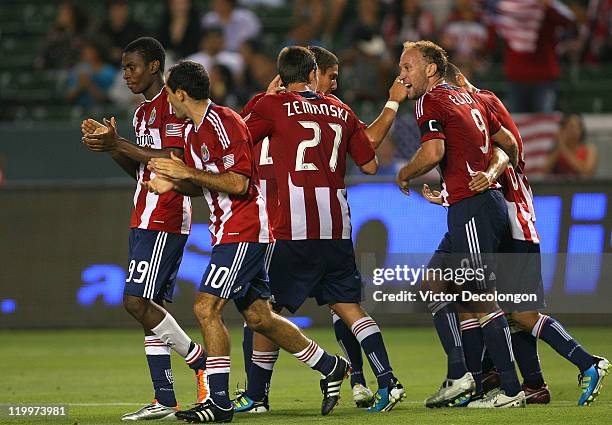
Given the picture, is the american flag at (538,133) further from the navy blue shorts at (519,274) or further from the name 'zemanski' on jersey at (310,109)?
the name 'zemanski' on jersey at (310,109)

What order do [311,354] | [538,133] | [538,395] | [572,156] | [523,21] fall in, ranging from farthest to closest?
[523,21] → [538,133] → [572,156] → [538,395] → [311,354]

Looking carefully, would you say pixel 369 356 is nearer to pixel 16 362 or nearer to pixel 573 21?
pixel 16 362

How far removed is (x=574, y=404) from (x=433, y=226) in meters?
5.34

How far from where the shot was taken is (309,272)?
Result: 8.39 metres

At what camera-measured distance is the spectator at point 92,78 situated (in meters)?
17.7

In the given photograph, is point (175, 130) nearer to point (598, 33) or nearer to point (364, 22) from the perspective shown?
point (364, 22)

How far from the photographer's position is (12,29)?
20.4 metres

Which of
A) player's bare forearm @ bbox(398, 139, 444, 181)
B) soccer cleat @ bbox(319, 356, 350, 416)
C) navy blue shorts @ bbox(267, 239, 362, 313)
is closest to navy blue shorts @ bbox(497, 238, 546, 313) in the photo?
player's bare forearm @ bbox(398, 139, 444, 181)

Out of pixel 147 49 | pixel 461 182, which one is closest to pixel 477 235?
pixel 461 182

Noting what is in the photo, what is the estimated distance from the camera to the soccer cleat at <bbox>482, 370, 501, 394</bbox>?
8.86 meters

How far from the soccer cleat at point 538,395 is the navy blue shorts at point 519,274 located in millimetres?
562

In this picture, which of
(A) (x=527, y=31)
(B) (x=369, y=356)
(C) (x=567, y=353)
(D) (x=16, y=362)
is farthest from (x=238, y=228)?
(A) (x=527, y=31)

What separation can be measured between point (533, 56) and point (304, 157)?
8.05 meters

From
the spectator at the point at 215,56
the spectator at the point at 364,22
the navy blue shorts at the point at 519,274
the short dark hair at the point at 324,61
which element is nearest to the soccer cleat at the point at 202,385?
the navy blue shorts at the point at 519,274
